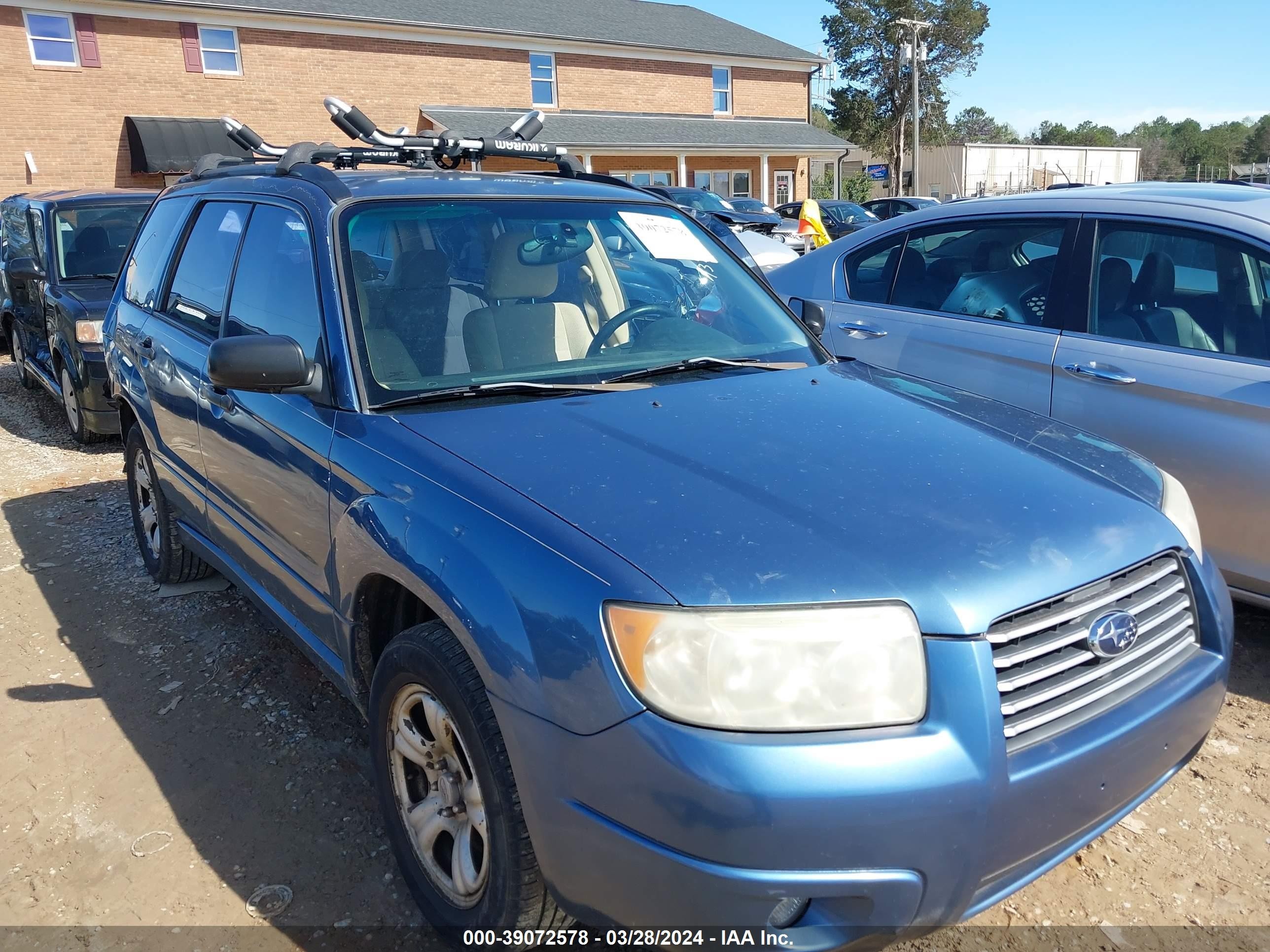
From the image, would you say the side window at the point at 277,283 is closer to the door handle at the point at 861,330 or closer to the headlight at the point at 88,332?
the door handle at the point at 861,330

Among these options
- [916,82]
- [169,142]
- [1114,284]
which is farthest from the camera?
[916,82]

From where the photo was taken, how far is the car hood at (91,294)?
685 cm

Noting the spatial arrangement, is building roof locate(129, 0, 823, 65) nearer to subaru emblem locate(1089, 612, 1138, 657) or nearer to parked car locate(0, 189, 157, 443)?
parked car locate(0, 189, 157, 443)

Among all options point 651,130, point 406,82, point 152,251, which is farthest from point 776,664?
point 651,130

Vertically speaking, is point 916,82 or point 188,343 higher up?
point 916,82

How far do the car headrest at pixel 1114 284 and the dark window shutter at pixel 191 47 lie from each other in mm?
24298

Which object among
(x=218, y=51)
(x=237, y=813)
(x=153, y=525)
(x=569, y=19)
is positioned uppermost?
(x=569, y=19)

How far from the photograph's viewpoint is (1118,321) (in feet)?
12.6

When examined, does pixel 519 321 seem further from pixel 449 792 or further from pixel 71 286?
pixel 71 286

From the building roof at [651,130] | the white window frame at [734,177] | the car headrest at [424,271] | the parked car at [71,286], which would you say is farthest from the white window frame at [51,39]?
the car headrest at [424,271]

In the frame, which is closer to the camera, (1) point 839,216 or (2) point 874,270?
(2) point 874,270

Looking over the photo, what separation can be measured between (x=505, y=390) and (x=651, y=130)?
96.1 feet

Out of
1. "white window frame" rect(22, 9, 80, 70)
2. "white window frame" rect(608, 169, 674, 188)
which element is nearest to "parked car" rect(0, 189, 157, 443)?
"white window frame" rect(22, 9, 80, 70)

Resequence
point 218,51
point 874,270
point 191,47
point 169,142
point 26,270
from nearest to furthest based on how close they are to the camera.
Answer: point 874,270, point 26,270, point 169,142, point 191,47, point 218,51
